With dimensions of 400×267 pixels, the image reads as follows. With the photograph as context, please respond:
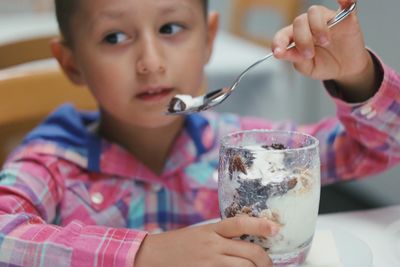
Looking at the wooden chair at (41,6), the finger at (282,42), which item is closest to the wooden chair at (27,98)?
the finger at (282,42)

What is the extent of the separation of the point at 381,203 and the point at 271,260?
1.89m

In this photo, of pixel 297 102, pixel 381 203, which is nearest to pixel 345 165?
pixel 381 203

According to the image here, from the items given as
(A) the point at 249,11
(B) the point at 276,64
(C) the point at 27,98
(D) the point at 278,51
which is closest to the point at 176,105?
(D) the point at 278,51

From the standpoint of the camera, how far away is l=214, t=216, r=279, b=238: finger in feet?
1.80

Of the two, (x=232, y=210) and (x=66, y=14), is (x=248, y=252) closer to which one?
(x=232, y=210)

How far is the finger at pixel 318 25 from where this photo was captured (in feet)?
2.17

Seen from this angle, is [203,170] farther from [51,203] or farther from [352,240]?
[352,240]

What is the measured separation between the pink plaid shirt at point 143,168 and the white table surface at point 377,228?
5.2 inches

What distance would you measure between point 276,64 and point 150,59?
39.7 inches

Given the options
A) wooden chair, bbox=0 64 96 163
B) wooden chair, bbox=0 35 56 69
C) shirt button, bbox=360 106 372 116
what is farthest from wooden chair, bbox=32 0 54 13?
shirt button, bbox=360 106 372 116

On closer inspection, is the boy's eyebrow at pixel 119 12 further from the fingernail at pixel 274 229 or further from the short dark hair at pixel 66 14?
the fingernail at pixel 274 229

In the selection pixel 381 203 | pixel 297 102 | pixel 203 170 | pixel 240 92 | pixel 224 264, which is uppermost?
pixel 224 264

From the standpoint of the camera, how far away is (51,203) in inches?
33.2

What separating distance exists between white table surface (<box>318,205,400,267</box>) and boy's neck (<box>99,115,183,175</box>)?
0.34 meters
